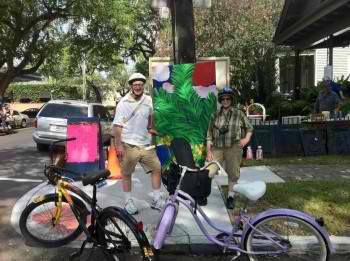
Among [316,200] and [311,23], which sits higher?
[311,23]

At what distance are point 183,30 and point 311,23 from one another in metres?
9.84

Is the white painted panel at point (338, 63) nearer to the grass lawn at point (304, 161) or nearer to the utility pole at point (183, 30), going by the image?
the grass lawn at point (304, 161)

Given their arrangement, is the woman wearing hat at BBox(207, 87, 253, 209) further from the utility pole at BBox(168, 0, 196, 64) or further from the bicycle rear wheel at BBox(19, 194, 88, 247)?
the bicycle rear wheel at BBox(19, 194, 88, 247)

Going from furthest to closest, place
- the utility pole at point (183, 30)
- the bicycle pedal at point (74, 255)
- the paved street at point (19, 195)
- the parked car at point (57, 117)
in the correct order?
1. the parked car at point (57, 117)
2. the utility pole at point (183, 30)
3. the paved street at point (19, 195)
4. the bicycle pedal at point (74, 255)

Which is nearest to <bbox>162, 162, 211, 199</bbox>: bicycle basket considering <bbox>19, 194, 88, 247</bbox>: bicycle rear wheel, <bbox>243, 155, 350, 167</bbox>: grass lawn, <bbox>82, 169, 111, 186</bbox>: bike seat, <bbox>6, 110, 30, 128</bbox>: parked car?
<bbox>82, 169, 111, 186</bbox>: bike seat

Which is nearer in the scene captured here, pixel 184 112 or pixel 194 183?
pixel 194 183

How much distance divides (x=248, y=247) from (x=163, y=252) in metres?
1.21

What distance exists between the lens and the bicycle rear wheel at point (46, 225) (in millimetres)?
5996

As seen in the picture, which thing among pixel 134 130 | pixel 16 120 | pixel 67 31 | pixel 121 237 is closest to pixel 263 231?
pixel 121 237

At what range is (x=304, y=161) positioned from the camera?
11.1m

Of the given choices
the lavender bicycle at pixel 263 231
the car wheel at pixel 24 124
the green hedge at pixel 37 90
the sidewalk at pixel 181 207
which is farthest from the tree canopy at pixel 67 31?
the green hedge at pixel 37 90

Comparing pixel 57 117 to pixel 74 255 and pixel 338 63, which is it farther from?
pixel 338 63

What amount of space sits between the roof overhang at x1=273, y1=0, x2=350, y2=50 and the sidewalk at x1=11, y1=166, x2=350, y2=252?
6.08 metres

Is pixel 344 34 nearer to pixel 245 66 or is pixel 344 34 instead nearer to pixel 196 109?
pixel 245 66
